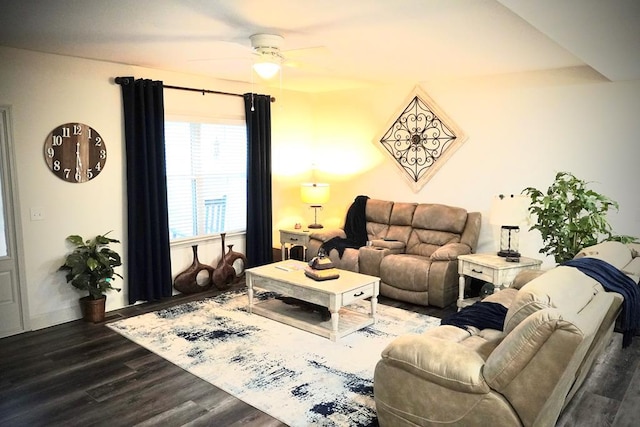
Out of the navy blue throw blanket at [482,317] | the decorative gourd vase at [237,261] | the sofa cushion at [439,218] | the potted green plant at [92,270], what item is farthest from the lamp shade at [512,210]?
the potted green plant at [92,270]

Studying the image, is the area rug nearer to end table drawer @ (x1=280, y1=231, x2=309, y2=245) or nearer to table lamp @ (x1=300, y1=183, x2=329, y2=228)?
end table drawer @ (x1=280, y1=231, x2=309, y2=245)

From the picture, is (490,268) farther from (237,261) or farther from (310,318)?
(237,261)

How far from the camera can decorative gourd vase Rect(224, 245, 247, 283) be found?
5879mm

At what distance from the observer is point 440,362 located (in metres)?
2.35

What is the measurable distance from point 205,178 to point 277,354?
276 centimetres

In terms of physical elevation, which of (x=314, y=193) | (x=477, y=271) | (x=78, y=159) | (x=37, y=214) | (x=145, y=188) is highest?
(x=78, y=159)

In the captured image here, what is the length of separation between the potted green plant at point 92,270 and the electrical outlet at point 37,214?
0.32 metres

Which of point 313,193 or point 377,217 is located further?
point 313,193

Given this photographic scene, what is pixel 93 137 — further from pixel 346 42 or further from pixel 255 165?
pixel 346 42

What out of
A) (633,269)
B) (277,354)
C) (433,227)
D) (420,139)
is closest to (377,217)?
(433,227)

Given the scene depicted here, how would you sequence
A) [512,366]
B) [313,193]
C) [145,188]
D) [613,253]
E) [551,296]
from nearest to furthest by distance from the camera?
1. [512,366]
2. [551,296]
3. [613,253]
4. [145,188]
5. [313,193]

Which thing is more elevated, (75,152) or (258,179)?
(75,152)

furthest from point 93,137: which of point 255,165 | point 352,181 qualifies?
point 352,181

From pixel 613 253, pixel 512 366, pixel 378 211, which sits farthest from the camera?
pixel 378 211
